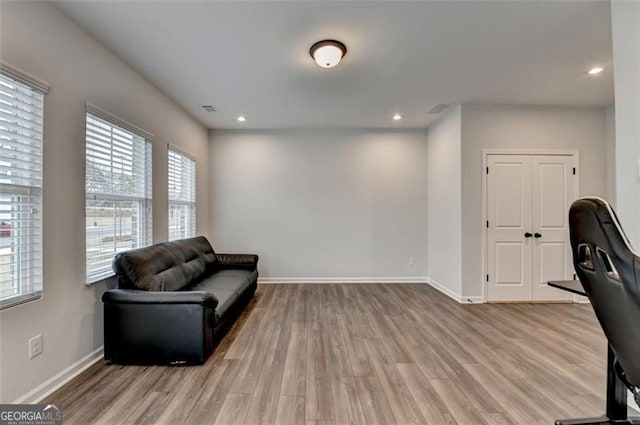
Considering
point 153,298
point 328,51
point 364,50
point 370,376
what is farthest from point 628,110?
point 153,298

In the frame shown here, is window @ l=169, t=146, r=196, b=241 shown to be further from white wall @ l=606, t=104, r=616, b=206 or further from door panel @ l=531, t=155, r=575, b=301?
white wall @ l=606, t=104, r=616, b=206

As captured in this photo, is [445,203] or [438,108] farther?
[445,203]

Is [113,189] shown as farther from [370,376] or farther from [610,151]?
[610,151]

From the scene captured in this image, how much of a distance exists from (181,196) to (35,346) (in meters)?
2.73

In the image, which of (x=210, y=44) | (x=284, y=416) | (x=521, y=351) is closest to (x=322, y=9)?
(x=210, y=44)

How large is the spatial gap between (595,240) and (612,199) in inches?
168

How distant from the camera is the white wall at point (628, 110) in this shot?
187 centimetres

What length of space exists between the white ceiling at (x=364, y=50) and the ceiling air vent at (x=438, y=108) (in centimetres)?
17

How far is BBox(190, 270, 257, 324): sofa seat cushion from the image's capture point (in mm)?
2893

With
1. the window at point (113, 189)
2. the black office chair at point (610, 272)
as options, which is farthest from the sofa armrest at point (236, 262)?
the black office chair at point (610, 272)

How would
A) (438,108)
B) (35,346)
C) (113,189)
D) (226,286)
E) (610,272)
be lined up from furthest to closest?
(438,108) < (226,286) < (113,189) < (35,346) < (610,272)

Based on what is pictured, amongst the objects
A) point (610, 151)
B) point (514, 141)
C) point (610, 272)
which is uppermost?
point (514, 141)

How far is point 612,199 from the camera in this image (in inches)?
164

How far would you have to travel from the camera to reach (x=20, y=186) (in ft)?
6.33
